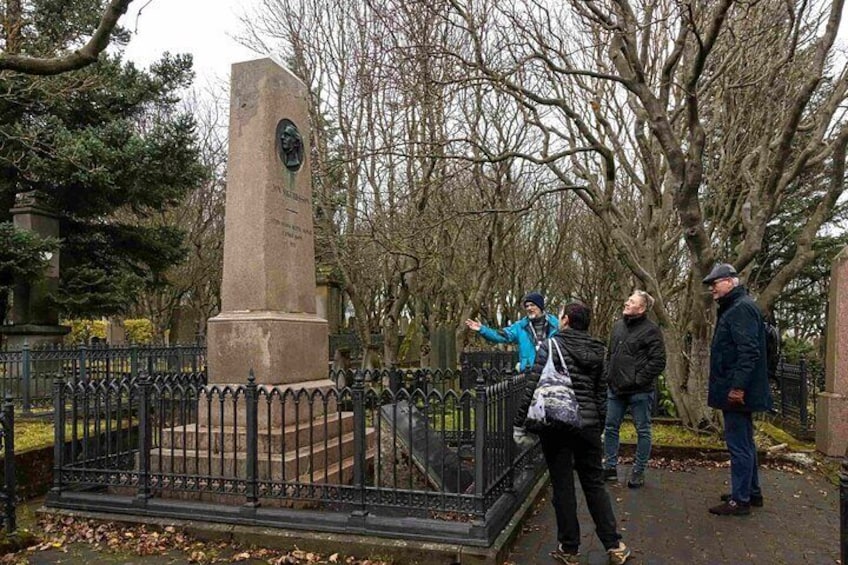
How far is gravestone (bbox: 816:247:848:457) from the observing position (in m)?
8.64

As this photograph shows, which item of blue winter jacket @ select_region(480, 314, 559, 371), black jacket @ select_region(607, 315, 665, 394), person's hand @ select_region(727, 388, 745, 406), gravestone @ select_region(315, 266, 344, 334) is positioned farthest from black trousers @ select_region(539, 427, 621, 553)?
gravestone @ select_region(315, 266, 344, 334)

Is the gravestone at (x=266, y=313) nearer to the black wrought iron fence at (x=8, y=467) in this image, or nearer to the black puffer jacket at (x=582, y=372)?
the black wrought iron fence at (x=8, y=467)

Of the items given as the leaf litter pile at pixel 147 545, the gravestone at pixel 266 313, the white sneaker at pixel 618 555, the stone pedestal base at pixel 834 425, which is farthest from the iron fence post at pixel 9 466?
the stone pedestal base at pixel 834 425

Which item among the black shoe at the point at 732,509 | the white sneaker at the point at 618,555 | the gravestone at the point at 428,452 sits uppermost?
the gravestone at the point at 428,452

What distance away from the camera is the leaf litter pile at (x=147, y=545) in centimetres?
509

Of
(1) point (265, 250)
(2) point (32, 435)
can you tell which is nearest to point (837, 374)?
(1) point (265, 250)

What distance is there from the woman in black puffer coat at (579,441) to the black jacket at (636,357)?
201cm

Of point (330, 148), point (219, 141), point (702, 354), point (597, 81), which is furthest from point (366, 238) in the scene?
point (219, 141)

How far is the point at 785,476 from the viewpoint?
25.4 ft

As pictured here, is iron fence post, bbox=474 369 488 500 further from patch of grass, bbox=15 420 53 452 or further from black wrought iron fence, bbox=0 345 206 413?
black wrought iron fence, bbox=0 345 206 413

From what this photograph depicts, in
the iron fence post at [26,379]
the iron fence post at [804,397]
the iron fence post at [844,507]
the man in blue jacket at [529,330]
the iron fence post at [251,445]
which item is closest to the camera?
the iron fence post at [844,507]

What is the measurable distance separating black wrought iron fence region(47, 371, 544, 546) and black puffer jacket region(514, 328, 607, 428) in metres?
0.49

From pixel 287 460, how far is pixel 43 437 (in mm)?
4713

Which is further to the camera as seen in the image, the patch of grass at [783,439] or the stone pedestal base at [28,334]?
the stone pedestal base at [28,334]
